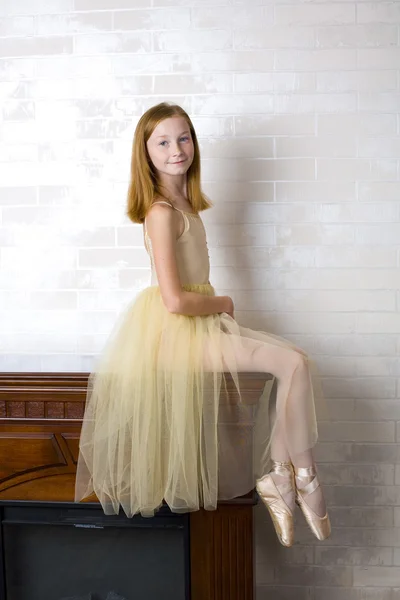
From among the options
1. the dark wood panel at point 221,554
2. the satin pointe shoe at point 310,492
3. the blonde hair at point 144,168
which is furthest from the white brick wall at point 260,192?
the satin pointe shoe at point 310,492

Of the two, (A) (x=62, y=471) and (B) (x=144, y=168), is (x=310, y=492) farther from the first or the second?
(B) (x=144, y=168)

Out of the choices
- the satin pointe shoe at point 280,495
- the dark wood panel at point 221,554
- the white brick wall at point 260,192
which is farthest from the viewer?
the white brick wall at point 260,192

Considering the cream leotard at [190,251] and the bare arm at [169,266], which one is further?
the cream leotard at [190,251]

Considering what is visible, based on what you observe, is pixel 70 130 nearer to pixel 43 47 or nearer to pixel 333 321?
pixel 43 47

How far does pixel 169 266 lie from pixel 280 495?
0.74 meters

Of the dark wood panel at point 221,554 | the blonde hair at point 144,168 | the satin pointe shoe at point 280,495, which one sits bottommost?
the dark wood panel at point 221,554

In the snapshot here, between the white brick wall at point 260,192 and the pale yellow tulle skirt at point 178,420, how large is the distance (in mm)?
598

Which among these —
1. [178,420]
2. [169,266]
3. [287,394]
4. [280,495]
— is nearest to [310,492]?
[280,495]

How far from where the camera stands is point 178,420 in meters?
2.11

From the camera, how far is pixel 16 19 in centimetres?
282

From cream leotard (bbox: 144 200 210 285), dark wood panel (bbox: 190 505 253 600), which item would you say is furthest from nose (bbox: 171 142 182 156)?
dark wood panel (bbox: 190 505 253 600)

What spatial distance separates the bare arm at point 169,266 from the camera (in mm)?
2197

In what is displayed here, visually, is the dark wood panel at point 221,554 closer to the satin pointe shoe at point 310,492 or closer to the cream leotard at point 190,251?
the satin pointe shoe at point 310,492

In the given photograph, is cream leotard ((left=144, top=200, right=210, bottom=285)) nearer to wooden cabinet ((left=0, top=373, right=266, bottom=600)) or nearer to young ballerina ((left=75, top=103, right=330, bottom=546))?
young ballerina ((left=75, top=103, right=330, bottom=546))
